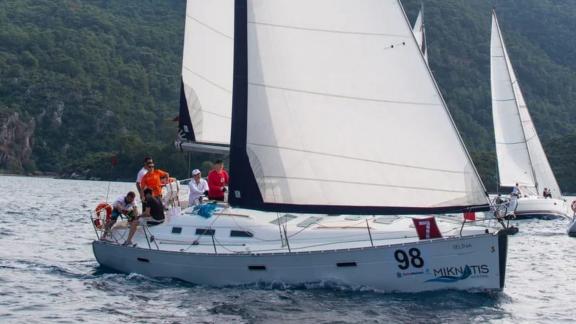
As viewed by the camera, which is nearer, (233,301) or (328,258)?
(233,301)

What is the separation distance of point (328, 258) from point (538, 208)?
1145 inches

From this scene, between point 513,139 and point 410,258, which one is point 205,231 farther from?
point 513,139

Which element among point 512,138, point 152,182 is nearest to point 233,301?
point 152,182

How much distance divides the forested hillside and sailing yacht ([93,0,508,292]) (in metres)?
81.6

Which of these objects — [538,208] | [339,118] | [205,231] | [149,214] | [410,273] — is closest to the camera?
[410,273]

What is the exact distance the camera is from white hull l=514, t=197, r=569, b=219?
44281mm

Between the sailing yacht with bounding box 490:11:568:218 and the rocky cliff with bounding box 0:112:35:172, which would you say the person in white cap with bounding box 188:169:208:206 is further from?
the rocky cliff with bounding box 0:112:35:172

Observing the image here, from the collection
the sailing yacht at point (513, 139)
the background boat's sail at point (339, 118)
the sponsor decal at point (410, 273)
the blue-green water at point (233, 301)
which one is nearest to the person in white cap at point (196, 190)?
the blue-green water at point (233, 301)

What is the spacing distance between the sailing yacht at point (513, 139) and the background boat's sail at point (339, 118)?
103 feet

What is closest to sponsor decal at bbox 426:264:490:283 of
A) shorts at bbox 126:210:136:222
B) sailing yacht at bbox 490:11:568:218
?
shorts at bbox 126:210:136:222

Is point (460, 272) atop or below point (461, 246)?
below

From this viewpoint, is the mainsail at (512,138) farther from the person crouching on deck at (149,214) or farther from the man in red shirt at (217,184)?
the person crouching on deck at (149,214)

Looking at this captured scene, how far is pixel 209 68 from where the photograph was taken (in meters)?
22.5

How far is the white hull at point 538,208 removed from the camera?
44.3m
